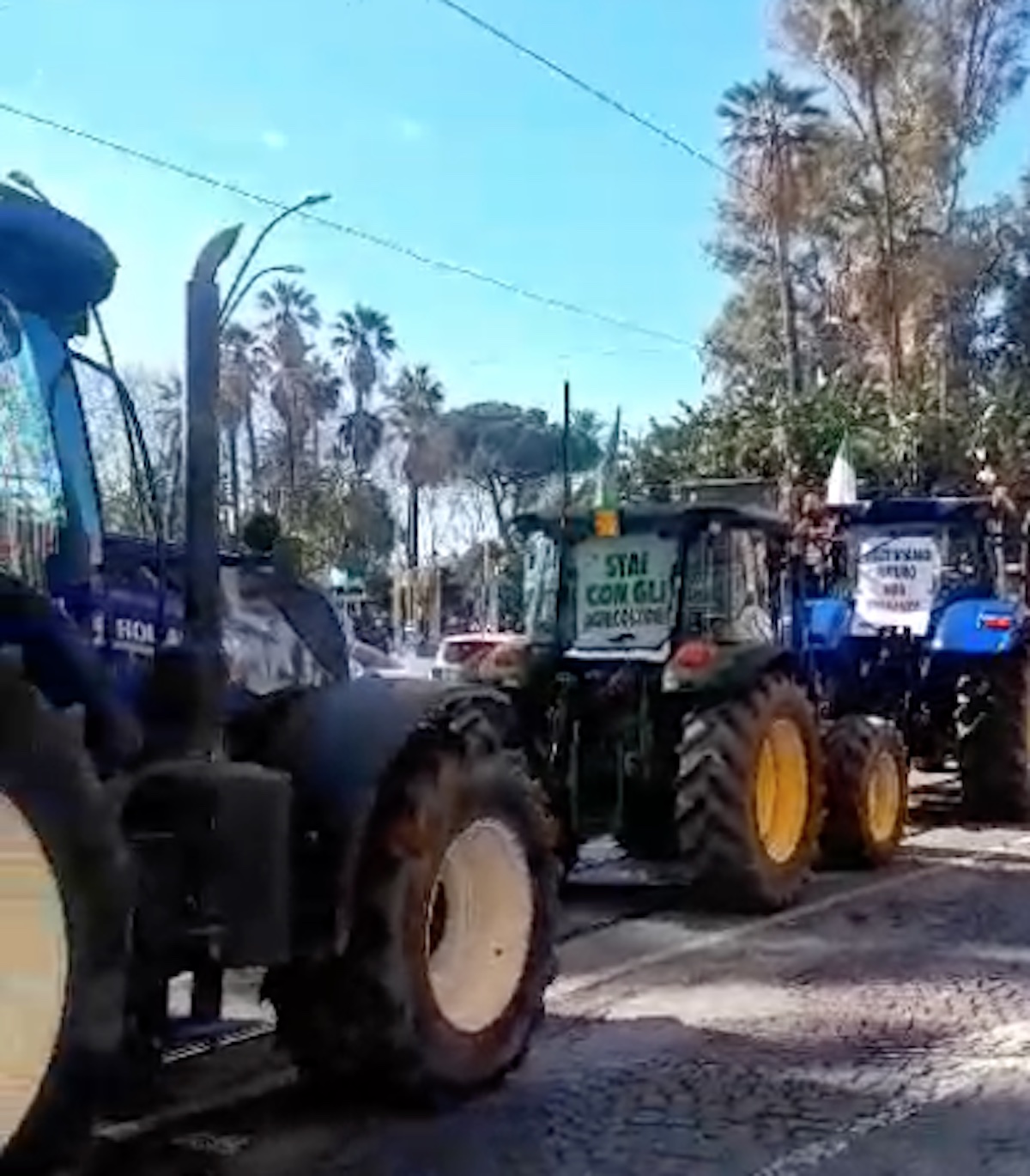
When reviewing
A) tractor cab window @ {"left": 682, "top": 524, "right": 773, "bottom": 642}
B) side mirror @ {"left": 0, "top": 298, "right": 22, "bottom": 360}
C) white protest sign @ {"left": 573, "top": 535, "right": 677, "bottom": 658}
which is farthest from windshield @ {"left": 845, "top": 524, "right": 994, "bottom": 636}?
side mirror @ {"left": 0, "top": 298, "right": 22, "bottom": 360}

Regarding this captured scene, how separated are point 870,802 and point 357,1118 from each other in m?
6.26

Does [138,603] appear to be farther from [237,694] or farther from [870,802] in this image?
[870,802]

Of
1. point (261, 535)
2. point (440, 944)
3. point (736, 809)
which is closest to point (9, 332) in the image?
point (261, 535)

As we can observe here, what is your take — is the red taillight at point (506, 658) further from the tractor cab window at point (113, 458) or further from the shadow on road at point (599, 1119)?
the tractor cab window at point (113, 458)

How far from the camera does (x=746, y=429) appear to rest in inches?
1387

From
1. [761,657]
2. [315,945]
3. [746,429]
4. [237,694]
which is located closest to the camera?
[315,945]

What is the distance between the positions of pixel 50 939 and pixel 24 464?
1.33 metres

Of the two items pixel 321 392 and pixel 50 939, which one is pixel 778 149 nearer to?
pixel 321 392

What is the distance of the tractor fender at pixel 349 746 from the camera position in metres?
Result: 5.91

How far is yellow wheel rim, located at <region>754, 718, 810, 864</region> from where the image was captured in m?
10.7

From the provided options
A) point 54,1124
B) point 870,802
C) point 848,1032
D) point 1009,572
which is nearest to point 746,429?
point 1009,572

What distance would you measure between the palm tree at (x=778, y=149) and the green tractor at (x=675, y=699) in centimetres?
2973

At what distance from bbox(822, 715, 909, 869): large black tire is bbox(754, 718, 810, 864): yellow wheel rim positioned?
0.67 m

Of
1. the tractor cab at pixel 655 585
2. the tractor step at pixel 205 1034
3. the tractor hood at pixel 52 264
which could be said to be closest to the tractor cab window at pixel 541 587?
the tractor cab at pixel 655 585
